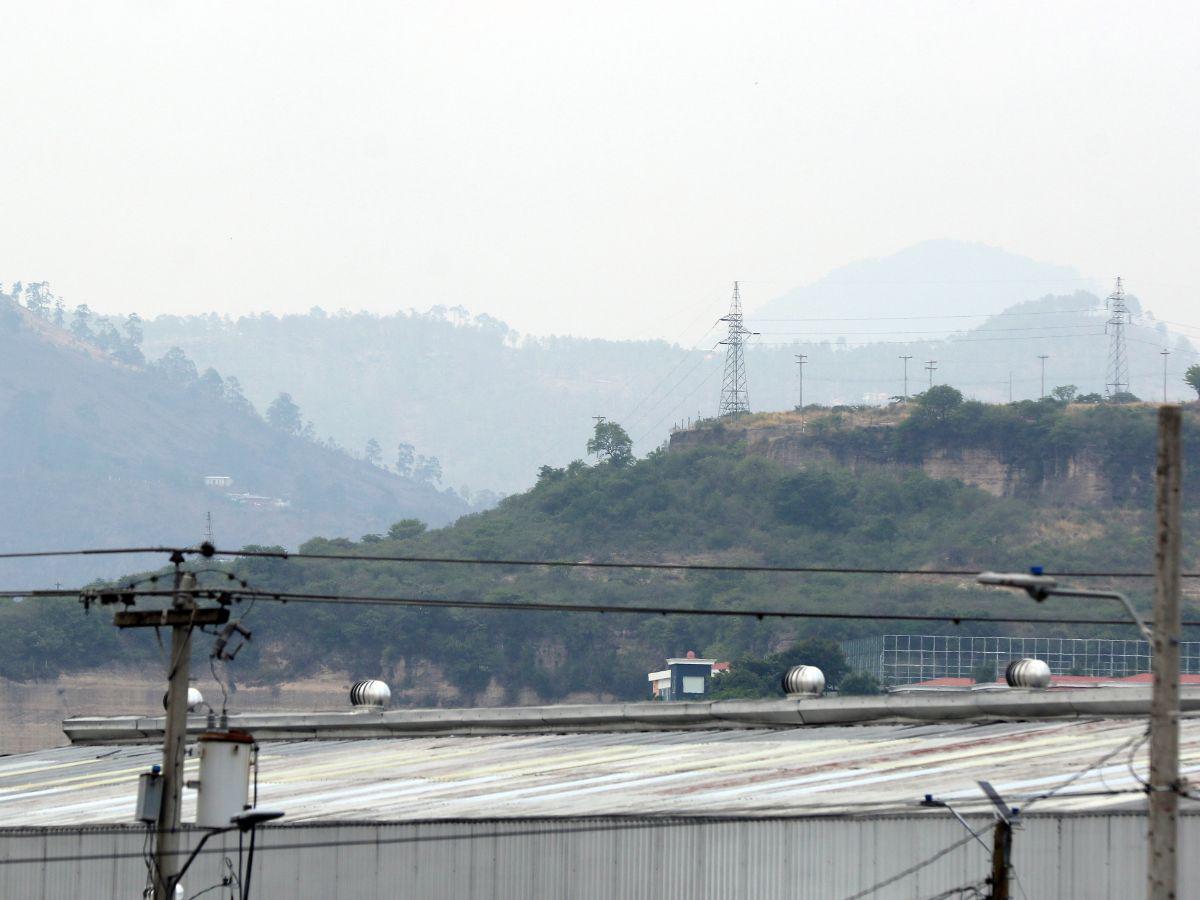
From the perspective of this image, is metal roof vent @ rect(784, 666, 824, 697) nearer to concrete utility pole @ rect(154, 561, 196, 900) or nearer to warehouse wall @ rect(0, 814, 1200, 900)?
warehouse wall @ rect(0, 814, 1200, 900)

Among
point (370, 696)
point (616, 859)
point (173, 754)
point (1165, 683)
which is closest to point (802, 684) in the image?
point (370, 696)

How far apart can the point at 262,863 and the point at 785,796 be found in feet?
32.0

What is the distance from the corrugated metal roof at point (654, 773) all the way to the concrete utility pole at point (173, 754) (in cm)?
874

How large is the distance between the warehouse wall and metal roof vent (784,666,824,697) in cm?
1663

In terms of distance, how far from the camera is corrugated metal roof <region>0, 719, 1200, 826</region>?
35219mm

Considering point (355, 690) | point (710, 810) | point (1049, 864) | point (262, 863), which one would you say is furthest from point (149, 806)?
A: point (355, 690)

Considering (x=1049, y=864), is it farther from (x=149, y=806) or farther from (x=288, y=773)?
(x=288, y=773)

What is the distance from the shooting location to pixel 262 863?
34.5m

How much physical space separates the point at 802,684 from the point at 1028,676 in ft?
19.1

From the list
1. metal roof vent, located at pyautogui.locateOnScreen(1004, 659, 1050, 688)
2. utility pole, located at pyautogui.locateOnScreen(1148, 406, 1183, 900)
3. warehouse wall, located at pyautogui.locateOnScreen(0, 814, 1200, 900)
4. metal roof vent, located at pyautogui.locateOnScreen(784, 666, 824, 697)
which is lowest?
warehouse wall, located at pyautogui.locateOnScreen(0, 814, 1200, 900)

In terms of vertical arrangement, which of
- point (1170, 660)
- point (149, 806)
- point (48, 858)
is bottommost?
point (48, 858)

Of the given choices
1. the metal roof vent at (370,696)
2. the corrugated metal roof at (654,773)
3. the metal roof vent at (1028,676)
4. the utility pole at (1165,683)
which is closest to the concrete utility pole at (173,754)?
the corrugated metal roof at (654,773)

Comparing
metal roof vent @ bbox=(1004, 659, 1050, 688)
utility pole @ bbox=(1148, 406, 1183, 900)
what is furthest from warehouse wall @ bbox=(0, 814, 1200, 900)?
metal roof vent @ bbox=(1004, 659, 1050, 688)

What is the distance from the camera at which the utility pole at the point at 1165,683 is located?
18.6 meters
